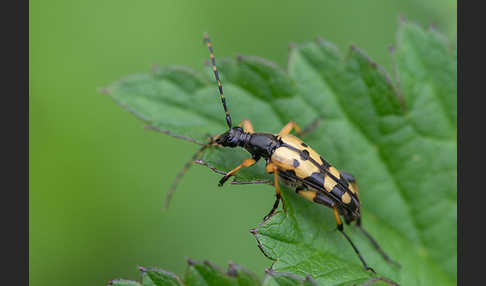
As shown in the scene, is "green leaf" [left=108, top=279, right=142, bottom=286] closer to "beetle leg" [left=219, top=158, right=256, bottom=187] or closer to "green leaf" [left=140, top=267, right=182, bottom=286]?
"green leaf" [left=140, top=267, right=182, bottom=286]

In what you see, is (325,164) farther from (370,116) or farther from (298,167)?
(370,116)

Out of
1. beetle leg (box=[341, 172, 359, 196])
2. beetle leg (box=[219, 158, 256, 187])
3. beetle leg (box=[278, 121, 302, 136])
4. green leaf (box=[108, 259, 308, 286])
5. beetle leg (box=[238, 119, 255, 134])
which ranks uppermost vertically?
beetle leg (box=[238, 119, 255, 134])

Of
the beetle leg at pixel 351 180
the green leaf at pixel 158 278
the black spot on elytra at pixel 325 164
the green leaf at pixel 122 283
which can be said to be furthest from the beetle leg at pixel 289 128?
the green leaf at pixel 122 283

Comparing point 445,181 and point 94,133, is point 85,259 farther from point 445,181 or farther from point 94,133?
point 445,181

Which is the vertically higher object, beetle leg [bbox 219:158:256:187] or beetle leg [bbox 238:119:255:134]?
beetle leg [bbox 238:119:255:134]

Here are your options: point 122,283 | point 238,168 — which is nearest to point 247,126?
point 238,168

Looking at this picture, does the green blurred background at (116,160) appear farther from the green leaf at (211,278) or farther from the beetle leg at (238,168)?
the green leaf at (211,278)

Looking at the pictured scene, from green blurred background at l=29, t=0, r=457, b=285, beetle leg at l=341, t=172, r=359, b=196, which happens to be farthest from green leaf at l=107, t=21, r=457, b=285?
green blurred background at l=29, t=0, r=457, b=285

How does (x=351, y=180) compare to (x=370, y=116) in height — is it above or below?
below
